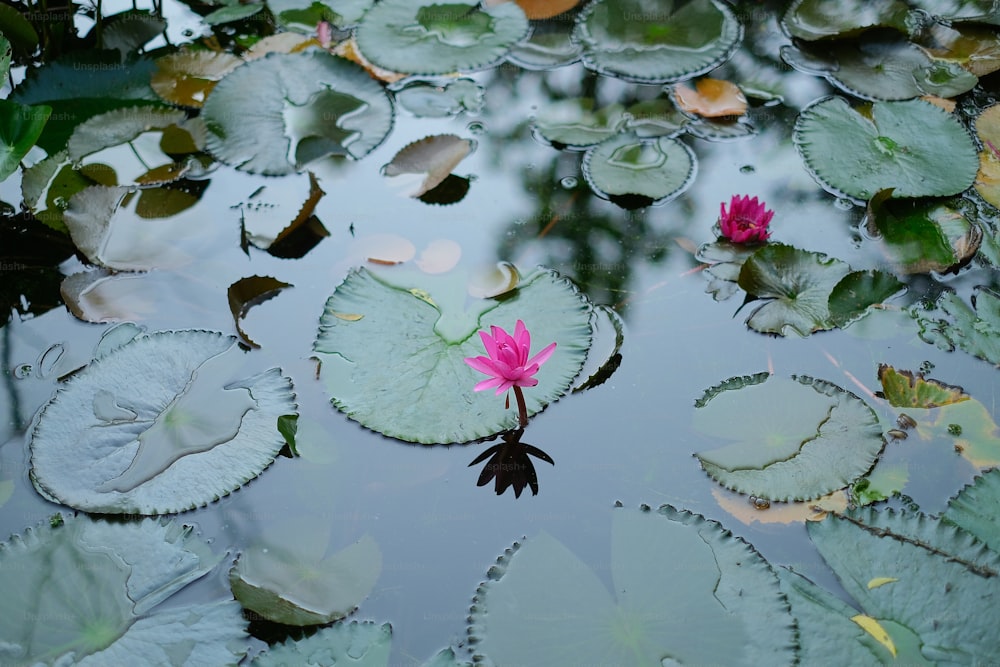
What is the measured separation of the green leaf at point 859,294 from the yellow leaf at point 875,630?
0.77m

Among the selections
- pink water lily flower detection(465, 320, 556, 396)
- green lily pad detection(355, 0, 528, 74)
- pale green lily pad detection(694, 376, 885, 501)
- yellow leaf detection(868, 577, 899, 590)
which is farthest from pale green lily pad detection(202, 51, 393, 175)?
yellow leaf detection(868, 577, 899, 590)

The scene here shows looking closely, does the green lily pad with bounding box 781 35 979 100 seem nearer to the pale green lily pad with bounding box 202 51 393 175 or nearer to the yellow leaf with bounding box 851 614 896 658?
the pale green lily pad with bounding box 202 51 393 175

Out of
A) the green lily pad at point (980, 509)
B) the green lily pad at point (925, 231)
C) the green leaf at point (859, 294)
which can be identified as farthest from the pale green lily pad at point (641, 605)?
the green lily pad at point (925, 231)

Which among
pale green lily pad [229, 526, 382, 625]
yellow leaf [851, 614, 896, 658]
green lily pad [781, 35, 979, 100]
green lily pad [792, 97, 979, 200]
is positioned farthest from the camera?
green lily pad [781, 35, 979, 100]

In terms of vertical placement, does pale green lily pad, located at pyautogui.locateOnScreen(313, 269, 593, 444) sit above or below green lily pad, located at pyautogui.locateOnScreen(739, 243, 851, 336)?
below

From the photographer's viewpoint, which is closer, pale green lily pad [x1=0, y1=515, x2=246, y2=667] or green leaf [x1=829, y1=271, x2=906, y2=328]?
pale green lily pad [x1=0, y1=515, x2=246, y2=667]

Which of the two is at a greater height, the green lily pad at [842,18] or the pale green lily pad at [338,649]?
the green lily pad at [842,18]

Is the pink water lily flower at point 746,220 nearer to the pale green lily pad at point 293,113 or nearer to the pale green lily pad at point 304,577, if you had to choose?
the pale green lily pad at point 293,113

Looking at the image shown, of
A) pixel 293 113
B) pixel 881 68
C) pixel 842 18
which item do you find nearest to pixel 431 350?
pixel 293 113

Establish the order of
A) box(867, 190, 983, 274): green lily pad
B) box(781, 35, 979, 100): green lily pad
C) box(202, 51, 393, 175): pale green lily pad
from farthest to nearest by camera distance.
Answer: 1. box(781, 35, 979, 100): green lily pad
2. box(202, 51, 393, 175): pale green lily pad
3. box(867, 190, 983, 274): green lily pad

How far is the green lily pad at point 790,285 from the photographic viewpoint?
1953 millimetres

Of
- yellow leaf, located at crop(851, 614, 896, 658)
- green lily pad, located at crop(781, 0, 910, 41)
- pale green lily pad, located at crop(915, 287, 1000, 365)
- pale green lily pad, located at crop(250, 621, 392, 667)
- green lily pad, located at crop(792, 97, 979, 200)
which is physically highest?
green lily pad, located at crop(781, 0, 910, 41)

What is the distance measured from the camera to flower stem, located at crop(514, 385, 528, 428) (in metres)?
1.73

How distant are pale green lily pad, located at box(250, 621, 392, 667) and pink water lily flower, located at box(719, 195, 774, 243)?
137cm
